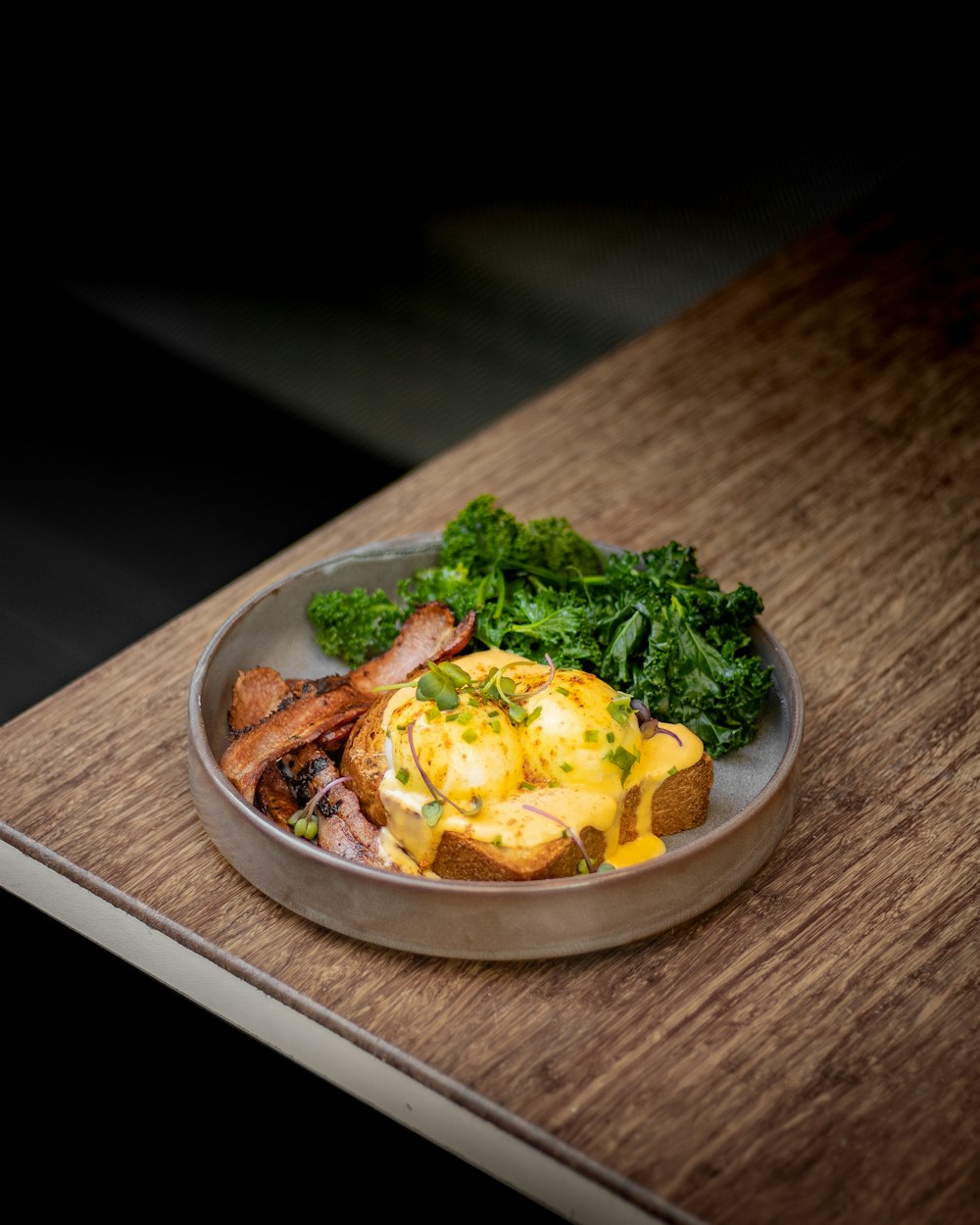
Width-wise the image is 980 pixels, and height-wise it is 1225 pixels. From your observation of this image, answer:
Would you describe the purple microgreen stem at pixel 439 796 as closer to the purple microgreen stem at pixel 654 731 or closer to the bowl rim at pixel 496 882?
the bowl rim at pixel 496 882

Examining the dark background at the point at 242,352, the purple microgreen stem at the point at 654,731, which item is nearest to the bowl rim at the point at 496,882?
the purple microgreen stem at the point at 654,731

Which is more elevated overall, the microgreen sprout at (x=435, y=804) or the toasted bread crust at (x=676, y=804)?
the toasted bread crust at (x=676, y=804)

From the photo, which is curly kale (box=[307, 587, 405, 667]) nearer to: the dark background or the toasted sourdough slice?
the toasted sourdough slice

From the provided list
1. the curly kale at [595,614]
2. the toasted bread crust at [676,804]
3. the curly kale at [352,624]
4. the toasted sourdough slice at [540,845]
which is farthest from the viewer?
the curly kale at [352,624]

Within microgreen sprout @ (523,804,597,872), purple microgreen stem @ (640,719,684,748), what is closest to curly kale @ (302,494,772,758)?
purple microgreen stem @ (640,719,684,748)

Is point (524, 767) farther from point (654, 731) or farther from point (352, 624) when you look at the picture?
point (352, 624)

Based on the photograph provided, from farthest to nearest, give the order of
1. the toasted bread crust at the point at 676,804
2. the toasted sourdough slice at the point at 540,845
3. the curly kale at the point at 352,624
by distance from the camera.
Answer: the curly kale at the point at 352,624 → the toasted bread crust at the point at 676,804 → the toasted sourdough slice at the point at 540,845
